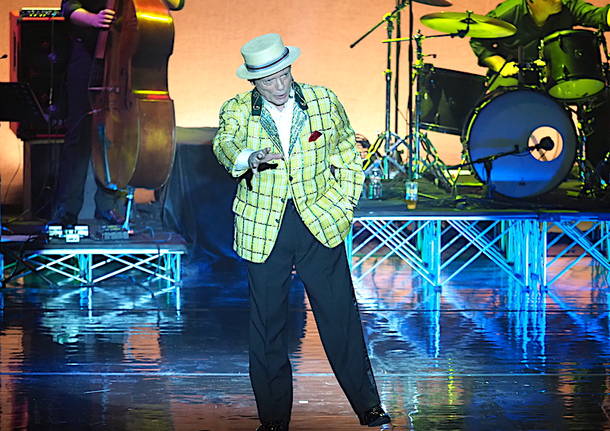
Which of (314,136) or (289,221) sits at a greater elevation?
(314,136)

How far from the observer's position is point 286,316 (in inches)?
133

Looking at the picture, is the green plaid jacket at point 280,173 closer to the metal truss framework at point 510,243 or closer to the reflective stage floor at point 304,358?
the reflective stage floor at point 304,358

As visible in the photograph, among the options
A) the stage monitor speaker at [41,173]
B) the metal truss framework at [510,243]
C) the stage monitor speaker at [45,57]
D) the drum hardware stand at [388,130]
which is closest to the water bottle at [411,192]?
the metal truss framework at [510,243]

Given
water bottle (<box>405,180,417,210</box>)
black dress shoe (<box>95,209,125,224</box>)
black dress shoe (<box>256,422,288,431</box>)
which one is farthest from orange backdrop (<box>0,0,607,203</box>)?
black dress shoe (<box>256,422,288,431</box>)

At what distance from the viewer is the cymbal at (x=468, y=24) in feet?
23.8

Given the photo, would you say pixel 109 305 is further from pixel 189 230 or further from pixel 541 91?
pixel 541 91

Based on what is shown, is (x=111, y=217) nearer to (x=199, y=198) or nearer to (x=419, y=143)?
(x=199, y=198)

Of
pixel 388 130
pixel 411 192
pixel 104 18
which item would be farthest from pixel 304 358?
pixel 388 130

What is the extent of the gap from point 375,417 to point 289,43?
779cm

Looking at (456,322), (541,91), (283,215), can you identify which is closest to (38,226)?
(456,322)

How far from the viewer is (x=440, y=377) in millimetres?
4328

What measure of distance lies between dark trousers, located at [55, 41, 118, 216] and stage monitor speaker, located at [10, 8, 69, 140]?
0.98m

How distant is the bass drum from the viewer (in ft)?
24.2

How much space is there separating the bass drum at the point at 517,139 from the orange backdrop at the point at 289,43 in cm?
328
